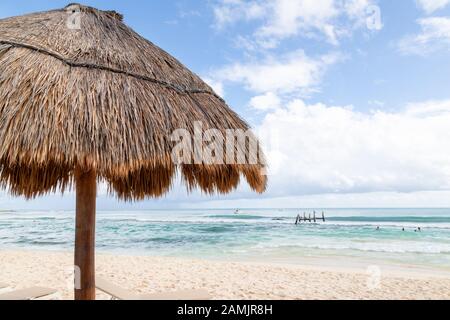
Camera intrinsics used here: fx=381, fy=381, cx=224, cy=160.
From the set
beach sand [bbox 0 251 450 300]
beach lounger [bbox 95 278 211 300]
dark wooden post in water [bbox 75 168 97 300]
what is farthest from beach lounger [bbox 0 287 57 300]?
beach sand [bbox 0 251 450 300]

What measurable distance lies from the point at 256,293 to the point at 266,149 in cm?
427

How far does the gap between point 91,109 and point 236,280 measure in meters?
6.30

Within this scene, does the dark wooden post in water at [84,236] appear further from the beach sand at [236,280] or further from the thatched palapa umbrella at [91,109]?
the beach sand at [236,280]

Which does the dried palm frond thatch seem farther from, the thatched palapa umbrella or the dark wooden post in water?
the dark wooden post in water

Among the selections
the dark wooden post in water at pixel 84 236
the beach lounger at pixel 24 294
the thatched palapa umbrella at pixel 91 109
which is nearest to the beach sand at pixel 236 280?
the beach lounger at pixel 24 294

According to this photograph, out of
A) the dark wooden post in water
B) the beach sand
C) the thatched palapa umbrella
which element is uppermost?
the thatched palapa umbrella

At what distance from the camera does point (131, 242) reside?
20000mm

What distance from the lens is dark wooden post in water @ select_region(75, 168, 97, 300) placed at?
279 cm

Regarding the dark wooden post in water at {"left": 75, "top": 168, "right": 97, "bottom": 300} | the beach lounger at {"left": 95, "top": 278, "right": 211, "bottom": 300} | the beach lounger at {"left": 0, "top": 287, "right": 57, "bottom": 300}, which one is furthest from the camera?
the beach lounger at {"left": 0, "top": 287, "right": 57, "bottom": 300}

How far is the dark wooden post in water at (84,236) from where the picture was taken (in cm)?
279

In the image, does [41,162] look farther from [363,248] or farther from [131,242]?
[131,242]

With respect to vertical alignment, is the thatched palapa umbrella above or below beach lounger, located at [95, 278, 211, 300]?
above

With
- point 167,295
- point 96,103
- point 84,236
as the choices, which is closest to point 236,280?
point 167,295

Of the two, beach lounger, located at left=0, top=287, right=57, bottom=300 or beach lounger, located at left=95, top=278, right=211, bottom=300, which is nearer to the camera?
beach lounger, located at left=95, top=278, right=211, bottom=300
